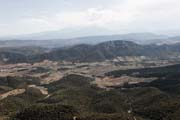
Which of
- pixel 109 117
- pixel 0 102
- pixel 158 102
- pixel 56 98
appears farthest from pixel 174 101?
pixel 0 102

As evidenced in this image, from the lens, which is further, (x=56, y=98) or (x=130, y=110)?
(x=56, y=98)

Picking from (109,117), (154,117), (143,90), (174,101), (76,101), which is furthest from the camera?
(143,90)

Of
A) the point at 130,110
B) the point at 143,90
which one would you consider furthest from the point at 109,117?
the point at 143,90

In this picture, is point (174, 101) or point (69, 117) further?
point (174, 101)

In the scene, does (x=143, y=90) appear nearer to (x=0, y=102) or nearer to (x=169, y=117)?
(x=169, y=117)

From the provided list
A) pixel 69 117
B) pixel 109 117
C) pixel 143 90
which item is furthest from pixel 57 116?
pixel 143 90

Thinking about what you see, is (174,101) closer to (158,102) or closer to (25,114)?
(158,102)

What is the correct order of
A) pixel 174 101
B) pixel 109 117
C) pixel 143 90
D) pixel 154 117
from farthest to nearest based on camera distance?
pixel 143 90 → pixel 174 101 → pixel 154 117 → pixel 109 117

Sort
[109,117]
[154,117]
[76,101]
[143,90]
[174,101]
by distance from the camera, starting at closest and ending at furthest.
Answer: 1. [109,117]
2. [154,117]
3. [174,101]
4. [76,101]
5. [143,90]
